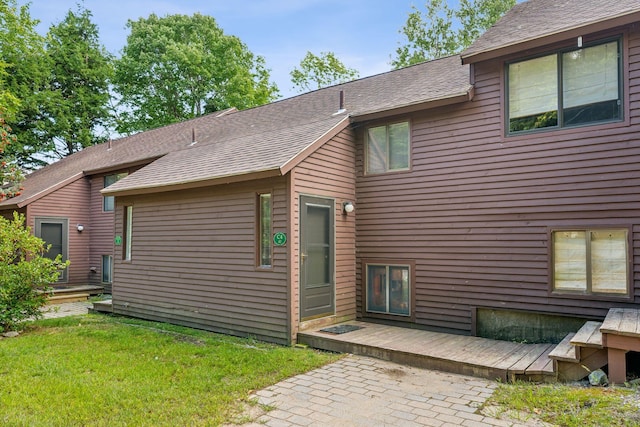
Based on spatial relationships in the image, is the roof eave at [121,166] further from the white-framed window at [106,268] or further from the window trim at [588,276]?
the window trim at [588,276]

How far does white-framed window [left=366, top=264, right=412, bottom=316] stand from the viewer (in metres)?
7.06

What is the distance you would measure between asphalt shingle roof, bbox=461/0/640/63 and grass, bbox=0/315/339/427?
5.01 meters

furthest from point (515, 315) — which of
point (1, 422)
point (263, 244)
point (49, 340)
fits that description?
point (49, 340)

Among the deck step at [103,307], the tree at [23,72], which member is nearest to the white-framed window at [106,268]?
the deck step at [103,307]

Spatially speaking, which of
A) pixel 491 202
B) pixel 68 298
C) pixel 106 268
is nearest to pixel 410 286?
pixel 491 202

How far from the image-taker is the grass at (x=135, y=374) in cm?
384

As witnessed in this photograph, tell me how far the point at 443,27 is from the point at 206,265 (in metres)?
20.7

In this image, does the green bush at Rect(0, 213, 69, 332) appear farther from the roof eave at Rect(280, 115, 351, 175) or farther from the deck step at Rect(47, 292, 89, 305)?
the roof eave at Rect(280, 115, 351, 175)

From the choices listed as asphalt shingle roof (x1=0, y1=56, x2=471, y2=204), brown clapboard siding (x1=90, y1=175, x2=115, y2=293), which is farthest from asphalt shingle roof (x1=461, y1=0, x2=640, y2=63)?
brown clapboard siding (x1=90, y1=175, x2=115, y2=293)

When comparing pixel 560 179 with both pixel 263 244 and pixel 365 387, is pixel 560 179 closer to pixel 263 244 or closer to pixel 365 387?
pixel 365 387

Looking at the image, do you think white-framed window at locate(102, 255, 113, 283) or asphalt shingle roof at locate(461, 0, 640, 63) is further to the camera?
white-framed window at locate(102, 255, 113, 283)

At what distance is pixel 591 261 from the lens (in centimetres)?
548

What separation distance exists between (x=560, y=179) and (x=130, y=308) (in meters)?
8.36

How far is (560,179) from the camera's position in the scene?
5.75 meters
